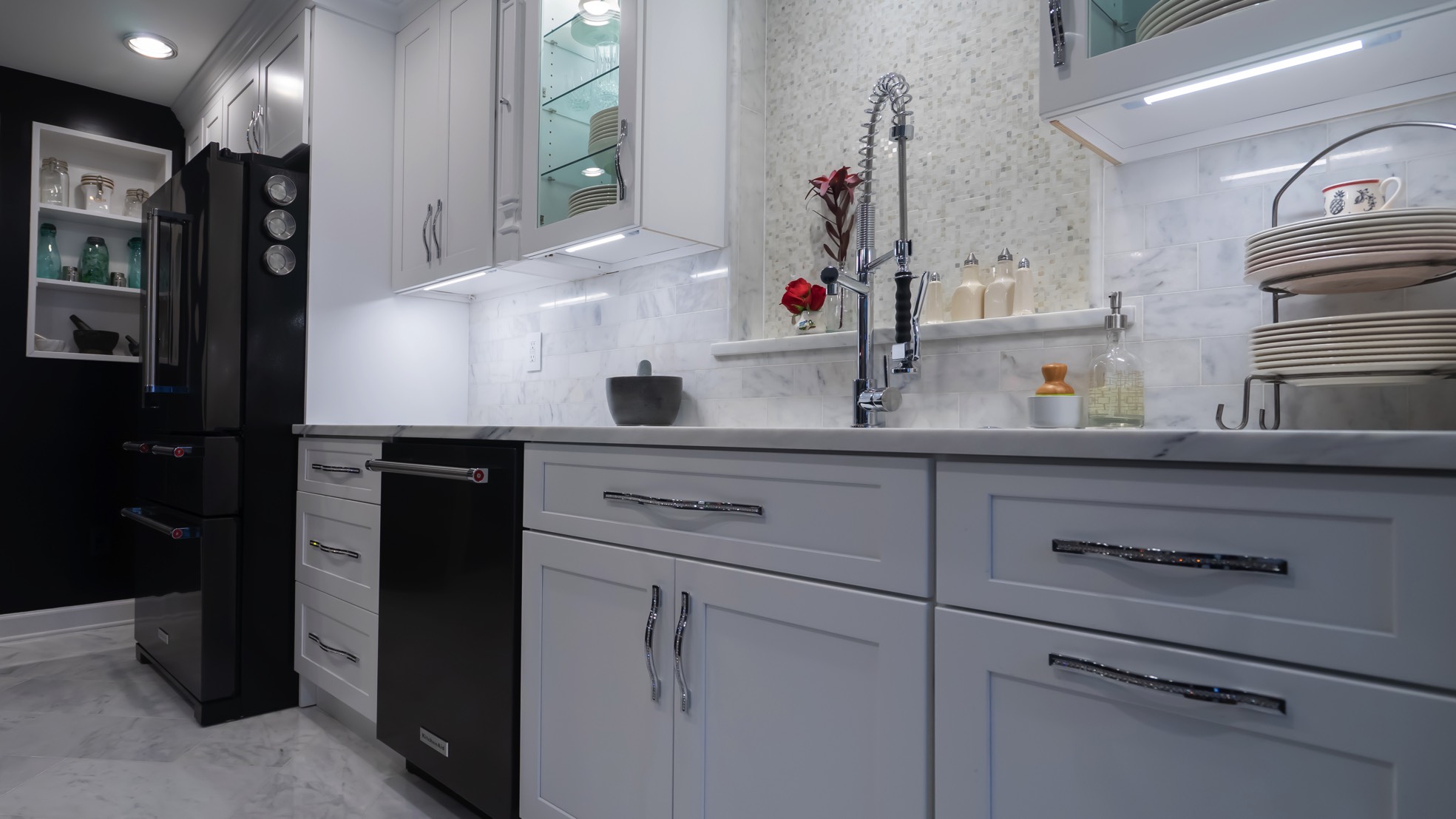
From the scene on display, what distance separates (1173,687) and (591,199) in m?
1.76

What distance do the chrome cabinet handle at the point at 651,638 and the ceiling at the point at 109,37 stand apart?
313 centimetres

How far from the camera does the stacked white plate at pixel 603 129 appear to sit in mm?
2016

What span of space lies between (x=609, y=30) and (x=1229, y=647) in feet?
6.48

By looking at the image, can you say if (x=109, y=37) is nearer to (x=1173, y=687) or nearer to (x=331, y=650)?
(x=331, y=650)

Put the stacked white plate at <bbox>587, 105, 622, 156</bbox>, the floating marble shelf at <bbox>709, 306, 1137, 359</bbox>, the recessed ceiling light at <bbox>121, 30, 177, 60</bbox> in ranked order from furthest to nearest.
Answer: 1. the recessed ceiling light at <bbox>121, 30, 177, 60</bbox>
2. the stacked white plate at <bbox>587, 105, 622, 156</bbox>
3. the floating marble shelf at <bbox>709, 306, 1137, 359</bbox>

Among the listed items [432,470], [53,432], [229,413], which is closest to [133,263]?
[53,432]

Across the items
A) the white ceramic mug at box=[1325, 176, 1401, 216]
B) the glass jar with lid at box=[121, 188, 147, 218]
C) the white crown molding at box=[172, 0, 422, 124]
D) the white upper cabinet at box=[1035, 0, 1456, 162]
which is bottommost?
the white ceramic mug at box=[1325, 176, 1401, 216]

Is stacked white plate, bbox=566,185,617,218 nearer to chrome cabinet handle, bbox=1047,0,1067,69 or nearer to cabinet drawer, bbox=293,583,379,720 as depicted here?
chrome cabinet handle, bbox=1047,0,1067,69

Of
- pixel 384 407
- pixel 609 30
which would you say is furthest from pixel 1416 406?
pixel 384 407

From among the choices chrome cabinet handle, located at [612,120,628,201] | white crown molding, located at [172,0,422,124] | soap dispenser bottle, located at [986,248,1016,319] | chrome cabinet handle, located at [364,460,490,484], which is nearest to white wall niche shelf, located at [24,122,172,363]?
white crown molding, located at [172,0,422,124]

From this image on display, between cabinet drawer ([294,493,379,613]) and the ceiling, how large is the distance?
6.90 ft

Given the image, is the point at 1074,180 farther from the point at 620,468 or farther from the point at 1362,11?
the point at 620,468

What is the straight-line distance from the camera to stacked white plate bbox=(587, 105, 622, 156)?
79.4 inches

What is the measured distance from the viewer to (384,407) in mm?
2865
